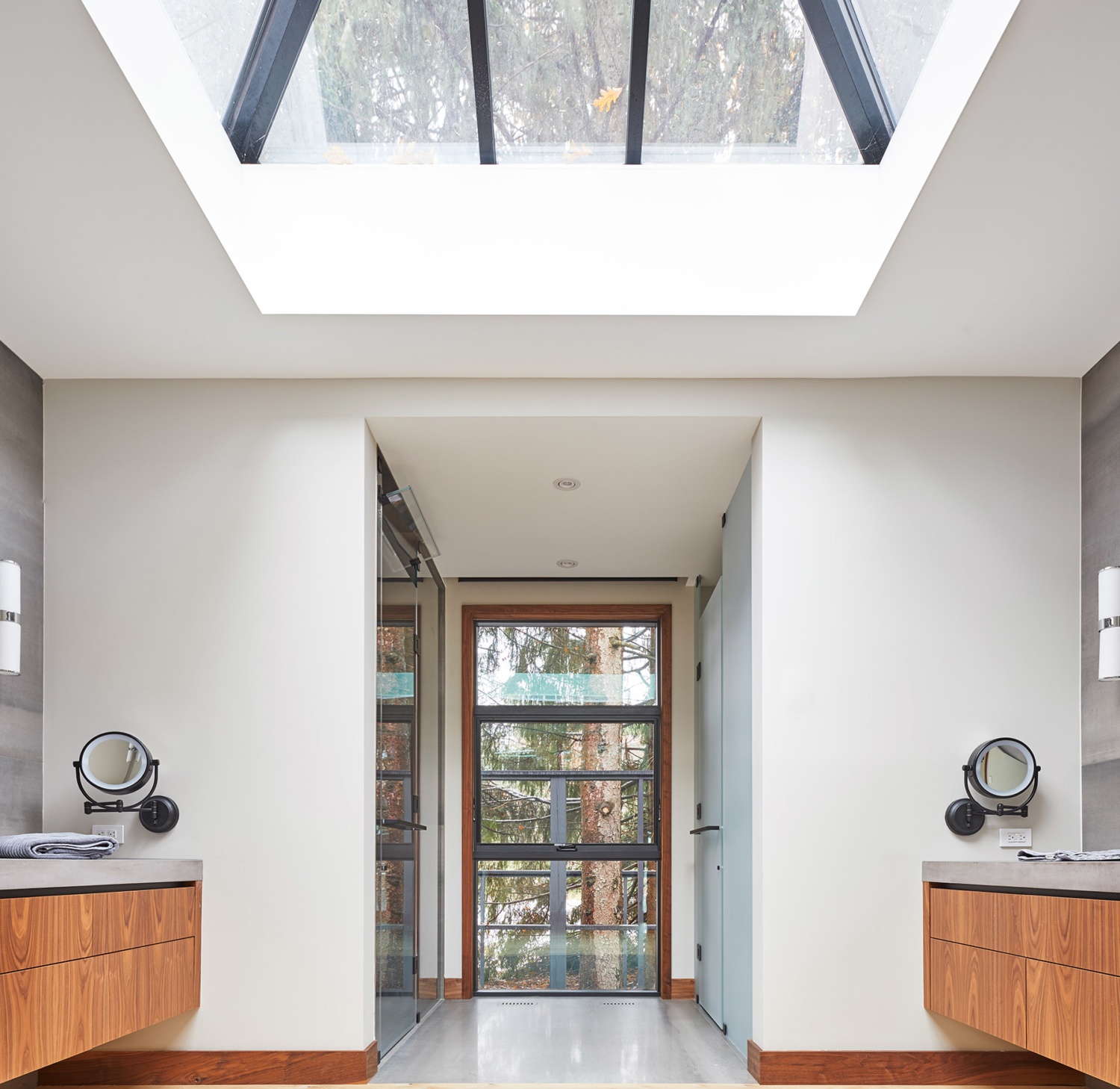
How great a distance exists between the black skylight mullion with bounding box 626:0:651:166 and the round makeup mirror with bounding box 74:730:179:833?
2.33m

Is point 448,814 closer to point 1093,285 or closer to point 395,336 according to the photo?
point 395,336

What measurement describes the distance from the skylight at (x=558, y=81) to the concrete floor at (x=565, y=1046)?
2835 millimetres

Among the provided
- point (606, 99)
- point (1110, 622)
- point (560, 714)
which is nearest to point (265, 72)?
point (606, 99)

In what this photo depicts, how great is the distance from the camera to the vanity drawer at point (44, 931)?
240 centimetres

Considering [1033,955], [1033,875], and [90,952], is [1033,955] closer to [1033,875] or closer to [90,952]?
[1033,875]

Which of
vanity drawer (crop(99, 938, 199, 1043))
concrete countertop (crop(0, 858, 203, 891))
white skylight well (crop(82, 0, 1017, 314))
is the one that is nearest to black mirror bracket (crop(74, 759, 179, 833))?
concrete countertop (crop(0, 858, 203, 891))

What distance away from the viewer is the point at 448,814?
6293 millimetres

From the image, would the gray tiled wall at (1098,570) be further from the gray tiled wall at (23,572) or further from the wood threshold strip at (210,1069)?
the gray tiled wall at (23,572)

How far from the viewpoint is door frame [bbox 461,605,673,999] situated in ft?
20.3

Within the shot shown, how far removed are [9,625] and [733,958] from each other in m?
2.86

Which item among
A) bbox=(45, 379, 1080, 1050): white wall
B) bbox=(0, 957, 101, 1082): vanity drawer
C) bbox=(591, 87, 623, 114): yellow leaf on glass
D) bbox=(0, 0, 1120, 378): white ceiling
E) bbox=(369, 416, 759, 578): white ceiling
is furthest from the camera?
bbox=(369, 416, 759, 578): white ceiling

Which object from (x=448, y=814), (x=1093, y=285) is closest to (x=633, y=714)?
(x=448, y=814)

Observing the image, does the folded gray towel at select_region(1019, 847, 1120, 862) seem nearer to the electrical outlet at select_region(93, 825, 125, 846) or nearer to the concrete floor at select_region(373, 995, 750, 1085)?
the concrete floor at select_region(373, 995, 750, 1085)

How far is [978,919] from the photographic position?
308 cm
